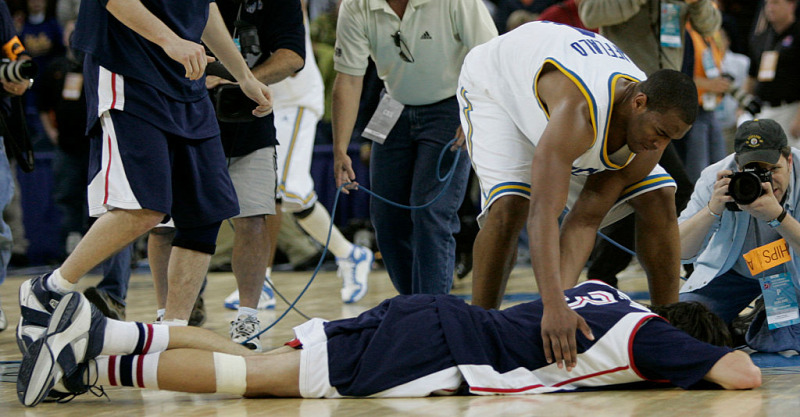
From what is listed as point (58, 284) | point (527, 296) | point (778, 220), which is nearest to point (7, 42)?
point (58, 284)

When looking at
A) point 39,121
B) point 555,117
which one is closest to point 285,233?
point 39,121

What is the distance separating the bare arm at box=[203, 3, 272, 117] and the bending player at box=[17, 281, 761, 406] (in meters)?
1.01

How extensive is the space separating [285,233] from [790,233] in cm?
494

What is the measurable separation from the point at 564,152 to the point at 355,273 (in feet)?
9.62

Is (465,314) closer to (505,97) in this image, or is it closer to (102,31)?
(505,97)

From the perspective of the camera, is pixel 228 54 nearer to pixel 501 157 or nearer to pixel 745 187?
pixel 501 157

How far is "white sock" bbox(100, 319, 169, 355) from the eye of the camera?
106 inches

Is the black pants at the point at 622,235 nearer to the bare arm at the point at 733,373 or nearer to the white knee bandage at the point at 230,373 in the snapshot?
the bare arm at the point at 733,373

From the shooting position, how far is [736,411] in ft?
8.31

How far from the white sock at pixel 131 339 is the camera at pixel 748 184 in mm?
1945

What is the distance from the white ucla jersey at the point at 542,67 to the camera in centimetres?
303

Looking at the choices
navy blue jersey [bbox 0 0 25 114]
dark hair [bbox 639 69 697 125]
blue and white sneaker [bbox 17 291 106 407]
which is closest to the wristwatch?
dark hair [bbox 639 69 697 125]

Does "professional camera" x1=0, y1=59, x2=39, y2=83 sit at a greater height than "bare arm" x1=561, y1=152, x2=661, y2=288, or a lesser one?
greater

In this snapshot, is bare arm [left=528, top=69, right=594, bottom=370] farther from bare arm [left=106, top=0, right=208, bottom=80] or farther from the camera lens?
bare arm [left=106, top=0, right=208, bottom=80]
